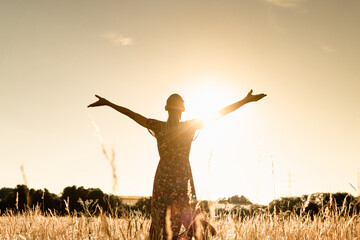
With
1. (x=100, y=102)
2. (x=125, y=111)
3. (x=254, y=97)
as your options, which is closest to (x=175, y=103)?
(x=125, y=111)

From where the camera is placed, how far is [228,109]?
16.4 feet

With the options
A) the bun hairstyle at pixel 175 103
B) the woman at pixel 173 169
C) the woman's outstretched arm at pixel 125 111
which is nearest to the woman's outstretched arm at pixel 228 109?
the woman at pixel 173 169

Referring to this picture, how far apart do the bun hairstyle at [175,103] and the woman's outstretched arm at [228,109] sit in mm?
313

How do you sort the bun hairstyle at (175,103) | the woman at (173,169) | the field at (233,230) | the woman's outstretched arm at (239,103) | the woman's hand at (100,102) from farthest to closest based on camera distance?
Answer: the woman's hand at (100,102), the woman's outstretched arm at (239,103), the bun hairstyle at (175,103), the woman at (173,169), the field at (233,230)

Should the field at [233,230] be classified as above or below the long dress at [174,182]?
below

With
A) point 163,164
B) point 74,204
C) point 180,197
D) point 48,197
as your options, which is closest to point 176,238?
point 180,197

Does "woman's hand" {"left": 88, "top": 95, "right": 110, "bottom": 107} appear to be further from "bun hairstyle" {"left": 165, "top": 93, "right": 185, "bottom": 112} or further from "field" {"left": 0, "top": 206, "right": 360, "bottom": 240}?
"field" {"left": 0, "top": 206, "right": 360, "bottom": 240}

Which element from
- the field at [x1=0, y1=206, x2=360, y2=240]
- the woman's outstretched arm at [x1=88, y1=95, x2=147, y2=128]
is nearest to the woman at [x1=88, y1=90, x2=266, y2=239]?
the woman's outstretched arm at [x1=88, y1=95, x2=147, y2=128]

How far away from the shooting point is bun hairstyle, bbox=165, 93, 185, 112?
476cm

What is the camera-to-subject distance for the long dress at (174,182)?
4.37 metres

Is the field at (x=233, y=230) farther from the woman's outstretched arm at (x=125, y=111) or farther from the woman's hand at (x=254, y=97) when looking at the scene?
the woman's hand at (x=254, y=97)

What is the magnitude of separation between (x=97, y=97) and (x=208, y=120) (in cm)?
217

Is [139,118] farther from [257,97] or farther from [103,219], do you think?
[103,219]

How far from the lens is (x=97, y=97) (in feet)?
18.4
